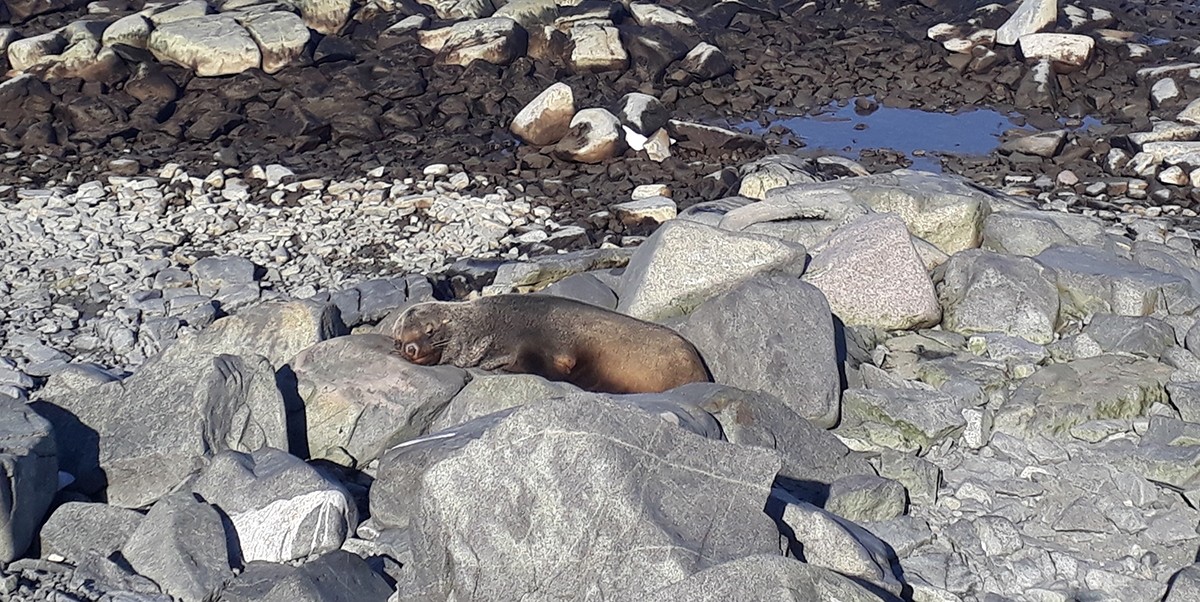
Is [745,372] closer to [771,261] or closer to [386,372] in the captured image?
Result: [771,261]

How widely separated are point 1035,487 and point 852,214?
2.82 meters

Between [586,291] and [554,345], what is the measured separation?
906mm

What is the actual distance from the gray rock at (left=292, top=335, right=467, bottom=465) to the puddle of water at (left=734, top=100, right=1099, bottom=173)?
248 inches

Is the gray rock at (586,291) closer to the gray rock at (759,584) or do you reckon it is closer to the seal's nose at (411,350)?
the seal's nose at (411,350)

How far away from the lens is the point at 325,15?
13.6 meters

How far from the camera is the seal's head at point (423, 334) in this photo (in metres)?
6.36

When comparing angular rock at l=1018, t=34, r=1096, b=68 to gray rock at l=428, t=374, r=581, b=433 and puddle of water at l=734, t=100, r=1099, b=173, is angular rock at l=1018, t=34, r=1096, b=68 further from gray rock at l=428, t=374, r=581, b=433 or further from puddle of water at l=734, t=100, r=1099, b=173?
gray rock at l=428, t=374, r=581, b=433

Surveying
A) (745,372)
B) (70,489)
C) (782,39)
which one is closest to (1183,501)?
(745,372)

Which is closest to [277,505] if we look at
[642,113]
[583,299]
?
[583,299]

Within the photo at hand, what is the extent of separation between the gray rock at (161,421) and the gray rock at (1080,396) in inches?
142

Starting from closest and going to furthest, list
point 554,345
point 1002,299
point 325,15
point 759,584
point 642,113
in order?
point 759,584 → point 554,345 → point 1002,299 → point 642,113 → point 325,15

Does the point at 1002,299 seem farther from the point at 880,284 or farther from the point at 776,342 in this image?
the point at 776,342

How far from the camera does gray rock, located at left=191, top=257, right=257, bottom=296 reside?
27.9 ft

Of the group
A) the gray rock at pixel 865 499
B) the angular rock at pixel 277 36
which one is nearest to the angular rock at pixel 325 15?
the angular rock at pixel 277 36
